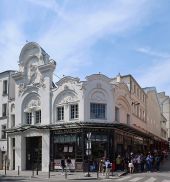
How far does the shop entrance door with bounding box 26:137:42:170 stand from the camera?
45.6 m

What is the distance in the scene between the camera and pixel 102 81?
144ft

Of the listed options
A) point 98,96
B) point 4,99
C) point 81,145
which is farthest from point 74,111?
point 4,99

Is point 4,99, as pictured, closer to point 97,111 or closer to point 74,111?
point 74,111

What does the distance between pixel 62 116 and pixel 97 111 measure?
12.2 feet

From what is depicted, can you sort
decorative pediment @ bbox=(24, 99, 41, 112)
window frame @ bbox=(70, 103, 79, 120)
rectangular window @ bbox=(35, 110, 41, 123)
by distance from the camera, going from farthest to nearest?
decorative pediment @ bbox=(24, 99, 41, 112) → rectangular window @ bbox=(35, 110, 41, 123) → window frame @ bbox=(70, 103, 79, 120)

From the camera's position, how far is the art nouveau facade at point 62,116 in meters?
42.3

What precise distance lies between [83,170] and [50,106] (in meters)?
7.86

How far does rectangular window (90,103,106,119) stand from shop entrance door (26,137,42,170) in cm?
661

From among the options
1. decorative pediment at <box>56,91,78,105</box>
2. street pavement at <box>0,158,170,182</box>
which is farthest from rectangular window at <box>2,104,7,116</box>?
street pavement at <box>0,158,170,182</box>

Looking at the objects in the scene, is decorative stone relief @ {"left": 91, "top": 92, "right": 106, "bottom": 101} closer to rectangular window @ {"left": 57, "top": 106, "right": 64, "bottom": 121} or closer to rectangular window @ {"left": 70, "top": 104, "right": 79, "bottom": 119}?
rectangular window @ {"left": 70, "top": 104, "right": 79, "bottom": 119}

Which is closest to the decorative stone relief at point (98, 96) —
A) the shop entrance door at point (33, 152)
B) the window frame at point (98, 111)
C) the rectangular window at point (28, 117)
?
the window frame at point (98, 111)

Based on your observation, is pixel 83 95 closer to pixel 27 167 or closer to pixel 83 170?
pixel 83 170

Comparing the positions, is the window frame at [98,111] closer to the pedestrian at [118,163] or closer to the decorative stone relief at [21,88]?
the pedestrian at [118,163]

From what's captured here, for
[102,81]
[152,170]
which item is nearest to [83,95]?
[102,81]
